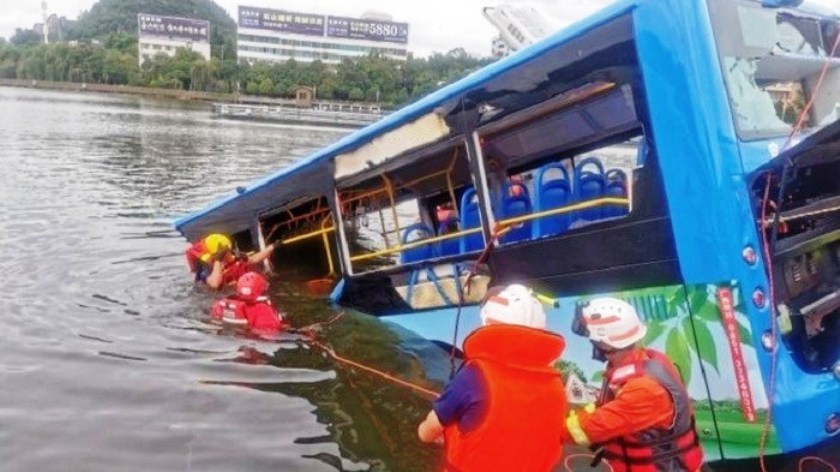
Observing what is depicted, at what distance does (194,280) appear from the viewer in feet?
37.0

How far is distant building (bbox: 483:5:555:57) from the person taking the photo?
7648 mm

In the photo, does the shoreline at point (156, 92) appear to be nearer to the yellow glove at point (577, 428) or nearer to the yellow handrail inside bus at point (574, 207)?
the yellow handrail inside bus at point (574, 207)

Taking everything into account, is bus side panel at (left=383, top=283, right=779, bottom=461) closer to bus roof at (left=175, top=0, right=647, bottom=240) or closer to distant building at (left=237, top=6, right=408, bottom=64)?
bus roof at (left=175, top=0, right=647, bottom=240)

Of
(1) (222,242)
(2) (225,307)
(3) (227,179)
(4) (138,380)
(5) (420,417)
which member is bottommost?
(5) (420,417)

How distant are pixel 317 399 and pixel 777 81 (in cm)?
447

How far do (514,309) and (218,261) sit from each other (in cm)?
719

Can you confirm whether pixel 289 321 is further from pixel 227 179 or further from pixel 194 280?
pixel 227 179

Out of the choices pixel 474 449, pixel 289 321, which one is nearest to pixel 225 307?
pixel 289 321

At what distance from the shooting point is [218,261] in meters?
10.3

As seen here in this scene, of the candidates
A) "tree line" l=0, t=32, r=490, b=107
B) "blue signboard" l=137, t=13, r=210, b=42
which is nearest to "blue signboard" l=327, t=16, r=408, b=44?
"tree line" l=0, t=32, r=490, b=107

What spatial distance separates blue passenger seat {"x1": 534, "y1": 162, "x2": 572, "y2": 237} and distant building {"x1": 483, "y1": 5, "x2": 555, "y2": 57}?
1476mm

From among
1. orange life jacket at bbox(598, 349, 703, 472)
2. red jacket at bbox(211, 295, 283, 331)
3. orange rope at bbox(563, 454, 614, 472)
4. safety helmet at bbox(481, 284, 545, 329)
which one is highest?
red jacket at bbox(211, 295, 283, 331)

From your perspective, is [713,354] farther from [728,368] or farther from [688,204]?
[688,204]

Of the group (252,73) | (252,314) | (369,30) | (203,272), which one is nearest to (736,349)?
(252,314)
